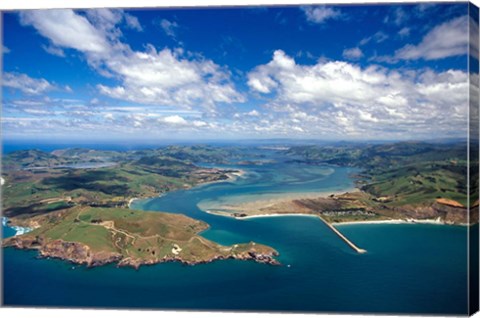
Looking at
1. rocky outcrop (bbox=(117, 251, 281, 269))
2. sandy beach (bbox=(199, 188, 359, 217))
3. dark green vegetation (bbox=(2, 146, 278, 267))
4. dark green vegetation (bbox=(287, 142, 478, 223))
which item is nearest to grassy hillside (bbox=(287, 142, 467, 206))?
dark green vegetation (bbox=(287, 142, 478, 223))

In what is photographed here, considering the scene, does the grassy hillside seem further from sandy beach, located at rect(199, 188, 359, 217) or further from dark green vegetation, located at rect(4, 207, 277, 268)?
dark green vegetation, located at rect(4, 207, 277, 268)

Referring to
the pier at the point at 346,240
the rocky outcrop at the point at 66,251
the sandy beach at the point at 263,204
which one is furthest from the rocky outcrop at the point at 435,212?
the rocky outcrop at the point at 66,251

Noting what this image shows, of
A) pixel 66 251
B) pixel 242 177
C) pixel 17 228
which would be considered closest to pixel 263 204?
pixel 242 177

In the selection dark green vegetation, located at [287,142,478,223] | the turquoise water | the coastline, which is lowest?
the turquoise water

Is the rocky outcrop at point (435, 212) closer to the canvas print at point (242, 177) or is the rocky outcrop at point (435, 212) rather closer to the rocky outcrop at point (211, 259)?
the canvas print at point (242, 177)

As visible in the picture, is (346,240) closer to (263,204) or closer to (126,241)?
(263,204)

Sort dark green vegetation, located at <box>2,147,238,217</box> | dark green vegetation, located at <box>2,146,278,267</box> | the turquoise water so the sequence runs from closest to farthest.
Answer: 1. the turquoise water
2. dark green vegetation, located at <box>2,146,278,267</box>
3. dark green vegetation, located at <box>2,147,238,217</box>

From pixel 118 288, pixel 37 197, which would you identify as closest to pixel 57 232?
pixel 37 197
